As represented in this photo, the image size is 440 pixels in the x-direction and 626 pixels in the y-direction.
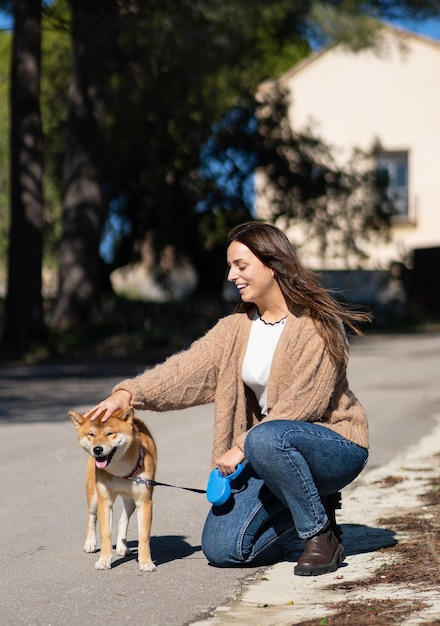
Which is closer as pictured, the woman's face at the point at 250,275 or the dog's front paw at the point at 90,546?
the woman's face at the point at 250,275

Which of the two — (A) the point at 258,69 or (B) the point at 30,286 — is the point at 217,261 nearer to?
(A) the point at 258,69

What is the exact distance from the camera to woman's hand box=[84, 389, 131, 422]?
5.35 meters

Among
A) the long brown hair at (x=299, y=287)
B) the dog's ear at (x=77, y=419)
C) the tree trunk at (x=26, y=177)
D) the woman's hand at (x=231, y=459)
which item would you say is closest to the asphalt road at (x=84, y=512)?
the woman's hand at (x=231, y=459)

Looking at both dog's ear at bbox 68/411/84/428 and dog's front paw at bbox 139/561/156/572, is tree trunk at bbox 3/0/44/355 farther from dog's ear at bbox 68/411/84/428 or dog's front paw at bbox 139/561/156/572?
dog's ear at bbox 68/411/84/428

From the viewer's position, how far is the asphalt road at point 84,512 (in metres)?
5.01

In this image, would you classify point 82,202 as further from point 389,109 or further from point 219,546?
point 219,546

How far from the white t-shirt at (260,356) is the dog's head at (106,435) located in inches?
25.8

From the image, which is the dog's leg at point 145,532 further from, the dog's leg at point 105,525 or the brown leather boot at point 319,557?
the brown leather boot at point 319,557

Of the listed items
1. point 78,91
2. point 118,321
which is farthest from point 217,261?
point 78,91

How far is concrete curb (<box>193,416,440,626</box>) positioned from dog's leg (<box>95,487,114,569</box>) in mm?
700

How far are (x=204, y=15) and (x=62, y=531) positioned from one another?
19.6 meters

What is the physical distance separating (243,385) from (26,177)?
16901 millimetres

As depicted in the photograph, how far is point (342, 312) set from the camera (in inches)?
224

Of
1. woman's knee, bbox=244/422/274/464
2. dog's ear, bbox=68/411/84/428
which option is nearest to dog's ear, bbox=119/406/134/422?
dog's ear, bbox=68/411/84/428
